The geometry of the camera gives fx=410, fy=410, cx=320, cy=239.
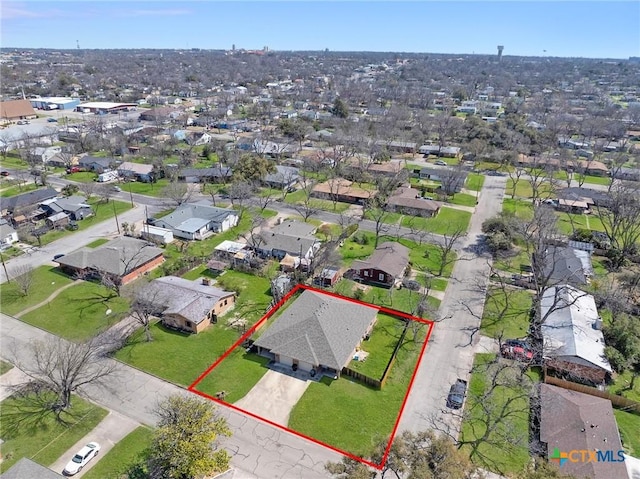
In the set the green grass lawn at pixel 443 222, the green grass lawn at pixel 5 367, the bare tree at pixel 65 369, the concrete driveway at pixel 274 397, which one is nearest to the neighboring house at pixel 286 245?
the concrete driveway at pixel 274 397

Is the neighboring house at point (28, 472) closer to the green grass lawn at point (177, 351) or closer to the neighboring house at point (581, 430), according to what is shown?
the green grass lawn at point (177, 351)

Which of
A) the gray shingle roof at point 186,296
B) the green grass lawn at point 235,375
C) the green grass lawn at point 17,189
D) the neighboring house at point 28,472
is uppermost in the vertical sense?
the green grass lawn at point 17,189

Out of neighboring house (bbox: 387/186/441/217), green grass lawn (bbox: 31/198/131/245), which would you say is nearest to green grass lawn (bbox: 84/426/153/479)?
green grass lawn (bbox: 31/198/131/245)

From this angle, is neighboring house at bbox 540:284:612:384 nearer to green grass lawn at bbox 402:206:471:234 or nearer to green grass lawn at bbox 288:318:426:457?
green grass lawn at bbox 288:318:426:457

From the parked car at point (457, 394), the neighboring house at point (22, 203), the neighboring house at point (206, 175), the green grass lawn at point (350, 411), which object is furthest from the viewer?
the neighboring house at point (206, 175)

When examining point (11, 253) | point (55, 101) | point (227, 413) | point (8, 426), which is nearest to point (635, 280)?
point (227, 413)

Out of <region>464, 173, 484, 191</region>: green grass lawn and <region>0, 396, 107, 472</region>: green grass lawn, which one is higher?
<region>464, 173, 484, 191</region>: green grass lawn
